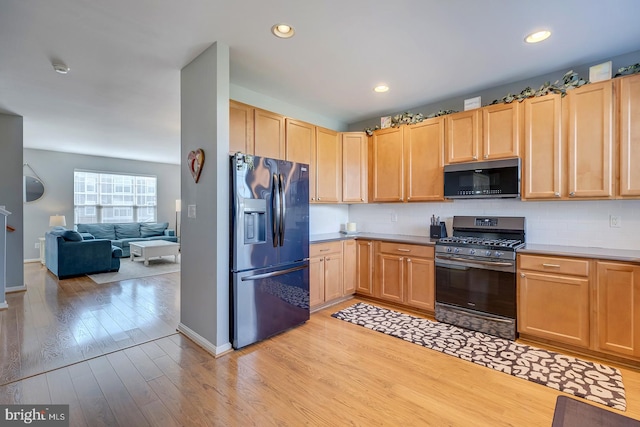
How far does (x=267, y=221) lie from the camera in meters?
2.86

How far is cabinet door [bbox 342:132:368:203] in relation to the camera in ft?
13.9

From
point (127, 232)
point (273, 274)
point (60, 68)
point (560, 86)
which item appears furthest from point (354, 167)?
point (127, 232)

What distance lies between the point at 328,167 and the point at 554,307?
9.37ft

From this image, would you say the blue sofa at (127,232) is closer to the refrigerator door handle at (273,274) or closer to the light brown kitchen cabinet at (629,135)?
the refrigerator door handle at (273,274)

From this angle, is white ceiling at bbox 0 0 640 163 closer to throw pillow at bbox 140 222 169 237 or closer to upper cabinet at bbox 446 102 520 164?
upper cabinet at bbox 446 102 520 164

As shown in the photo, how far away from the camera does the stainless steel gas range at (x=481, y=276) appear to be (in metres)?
2.87

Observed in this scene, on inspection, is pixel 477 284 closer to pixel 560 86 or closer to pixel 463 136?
pixel 463 136

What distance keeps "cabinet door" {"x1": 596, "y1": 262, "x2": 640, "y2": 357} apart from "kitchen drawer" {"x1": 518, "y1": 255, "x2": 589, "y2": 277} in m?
0.11

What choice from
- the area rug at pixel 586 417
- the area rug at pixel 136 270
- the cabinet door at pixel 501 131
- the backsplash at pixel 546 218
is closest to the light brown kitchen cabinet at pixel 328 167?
the backsplash at pixel 546 218

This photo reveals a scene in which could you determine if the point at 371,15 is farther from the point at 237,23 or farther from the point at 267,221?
the point at 267,221

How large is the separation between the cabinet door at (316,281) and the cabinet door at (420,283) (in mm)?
1051

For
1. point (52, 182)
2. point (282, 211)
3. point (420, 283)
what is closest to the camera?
point (282, 211)

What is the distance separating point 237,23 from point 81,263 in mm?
5479

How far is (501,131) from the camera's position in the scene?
312 cm
